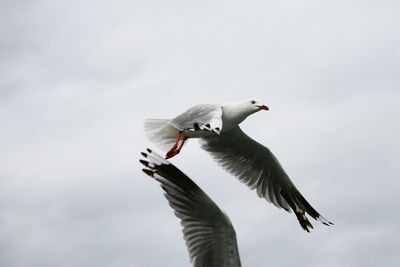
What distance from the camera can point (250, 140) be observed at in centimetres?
Answer: 1166

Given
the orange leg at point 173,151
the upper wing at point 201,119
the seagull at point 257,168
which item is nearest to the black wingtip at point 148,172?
the upper wing at point 201,119

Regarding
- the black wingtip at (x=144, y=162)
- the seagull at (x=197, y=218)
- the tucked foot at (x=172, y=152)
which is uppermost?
the tucked foot at (x=172, y=152)

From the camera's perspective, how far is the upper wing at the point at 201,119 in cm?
898

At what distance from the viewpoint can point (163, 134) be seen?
10391mm

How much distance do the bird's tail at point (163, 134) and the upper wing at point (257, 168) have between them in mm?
1396

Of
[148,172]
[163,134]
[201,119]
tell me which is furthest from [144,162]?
[163,134]

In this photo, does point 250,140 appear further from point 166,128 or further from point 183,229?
point 183,229

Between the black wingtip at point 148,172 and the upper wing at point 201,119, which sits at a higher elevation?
the upper wing at point 201,119

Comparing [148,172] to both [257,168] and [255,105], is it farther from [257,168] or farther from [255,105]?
[257,168]

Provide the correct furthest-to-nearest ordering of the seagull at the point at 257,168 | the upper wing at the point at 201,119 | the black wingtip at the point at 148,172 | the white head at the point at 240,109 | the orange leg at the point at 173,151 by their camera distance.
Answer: the seagull at the point at 257,168
the white head at the point at 240,109
the orange leg at the point at 173,151
the upper wing at the point at 201,119
the black wingtip at the point at 148,172

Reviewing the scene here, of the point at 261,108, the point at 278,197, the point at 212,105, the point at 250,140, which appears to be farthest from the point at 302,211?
the point at 212,105

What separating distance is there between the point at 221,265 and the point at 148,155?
110cm

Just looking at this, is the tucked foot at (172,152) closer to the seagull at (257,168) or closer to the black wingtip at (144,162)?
the seagull at (257,168)

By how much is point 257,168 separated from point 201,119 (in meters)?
2.90
